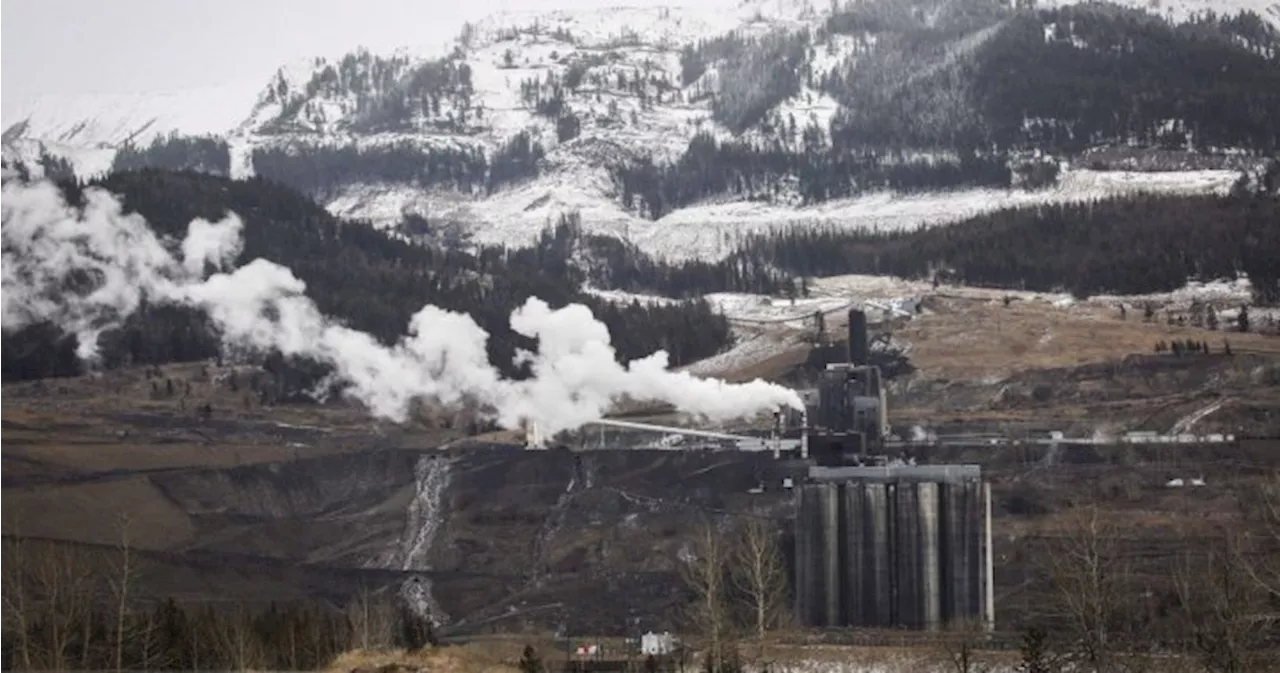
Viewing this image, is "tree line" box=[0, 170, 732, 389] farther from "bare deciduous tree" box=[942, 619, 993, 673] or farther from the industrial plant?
"bare deciduous tree" box=[942, 619, 993, 673]

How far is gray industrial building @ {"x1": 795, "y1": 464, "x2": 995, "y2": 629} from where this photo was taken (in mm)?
102750

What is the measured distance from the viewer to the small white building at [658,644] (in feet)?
310

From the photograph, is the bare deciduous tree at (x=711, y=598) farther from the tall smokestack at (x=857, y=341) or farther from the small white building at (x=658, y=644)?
the tall smokestack at (x=857, y=341)

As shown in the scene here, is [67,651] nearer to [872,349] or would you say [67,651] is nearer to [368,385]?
[368,385]

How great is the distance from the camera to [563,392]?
14612 centimetres

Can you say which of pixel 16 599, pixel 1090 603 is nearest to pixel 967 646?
pixel 1090 603

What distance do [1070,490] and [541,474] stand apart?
103 feet

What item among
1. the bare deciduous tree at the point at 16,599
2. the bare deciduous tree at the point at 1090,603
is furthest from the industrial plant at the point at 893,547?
the bare deciduous tree at the point at 16,599

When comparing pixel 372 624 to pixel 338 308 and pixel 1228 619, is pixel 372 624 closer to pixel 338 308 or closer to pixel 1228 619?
pixel 1228 619

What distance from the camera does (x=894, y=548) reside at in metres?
104

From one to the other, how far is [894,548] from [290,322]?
258ft

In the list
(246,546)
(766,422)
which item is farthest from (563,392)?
(246,546)

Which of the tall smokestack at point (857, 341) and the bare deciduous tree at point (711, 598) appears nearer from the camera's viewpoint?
the bare deciduous tree at point (711, 598)

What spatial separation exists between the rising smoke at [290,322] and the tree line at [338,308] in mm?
1666
